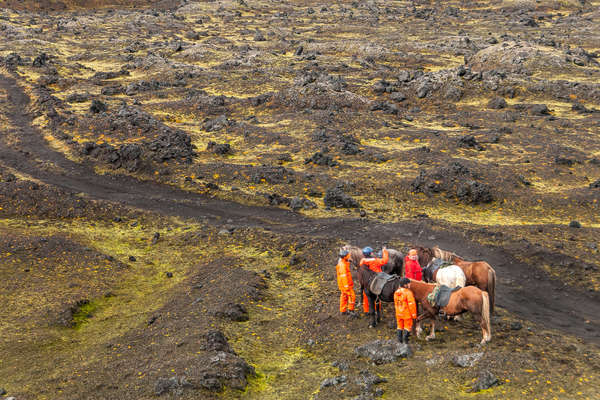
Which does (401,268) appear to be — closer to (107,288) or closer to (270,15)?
(107,288)

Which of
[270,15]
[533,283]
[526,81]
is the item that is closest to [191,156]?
[533,283]

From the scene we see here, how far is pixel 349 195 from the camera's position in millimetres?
31109

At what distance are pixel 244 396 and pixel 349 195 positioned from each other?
64.4 ft

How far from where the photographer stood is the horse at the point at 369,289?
15125 millimetres

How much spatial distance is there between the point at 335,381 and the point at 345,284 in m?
4.02

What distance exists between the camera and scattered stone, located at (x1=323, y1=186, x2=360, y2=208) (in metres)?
29.3

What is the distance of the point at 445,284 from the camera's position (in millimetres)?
16250

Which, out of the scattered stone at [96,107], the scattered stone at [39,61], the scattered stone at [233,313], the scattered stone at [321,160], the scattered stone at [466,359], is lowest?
the scattered stone at [233,313]

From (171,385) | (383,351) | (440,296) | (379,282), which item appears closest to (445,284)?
(440,296)

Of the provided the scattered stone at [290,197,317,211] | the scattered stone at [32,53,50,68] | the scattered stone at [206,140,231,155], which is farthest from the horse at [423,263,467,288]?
the scattered stone at [32,53,50,68]

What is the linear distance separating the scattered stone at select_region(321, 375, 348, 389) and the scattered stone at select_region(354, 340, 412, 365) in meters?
1.37

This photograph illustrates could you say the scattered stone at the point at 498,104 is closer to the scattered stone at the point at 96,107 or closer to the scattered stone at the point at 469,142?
the scattered stone at the point at 469,142

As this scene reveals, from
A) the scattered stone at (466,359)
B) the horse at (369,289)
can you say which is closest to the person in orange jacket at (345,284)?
the horse at (369,289)

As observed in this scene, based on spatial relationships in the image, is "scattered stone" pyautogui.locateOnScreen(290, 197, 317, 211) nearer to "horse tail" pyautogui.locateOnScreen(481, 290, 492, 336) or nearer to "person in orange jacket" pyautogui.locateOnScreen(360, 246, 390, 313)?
"person in orange jacket" pyautogui.locateOnScreen(360, 246, 390, 313)
